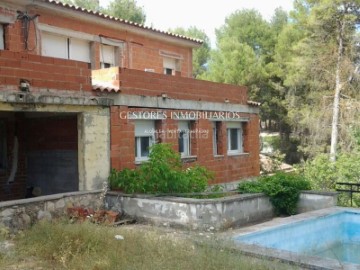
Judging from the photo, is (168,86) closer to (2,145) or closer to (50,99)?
(50,99)

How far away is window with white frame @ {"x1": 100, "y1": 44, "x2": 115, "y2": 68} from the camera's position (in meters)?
15.9

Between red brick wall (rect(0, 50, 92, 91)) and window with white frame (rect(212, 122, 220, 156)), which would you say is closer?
red brick wall (rect(0, 50, 92, 91))

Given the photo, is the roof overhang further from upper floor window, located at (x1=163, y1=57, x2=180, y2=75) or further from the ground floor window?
the ground floor window

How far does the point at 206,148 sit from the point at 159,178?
4727 mm

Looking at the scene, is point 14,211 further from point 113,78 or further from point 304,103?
point 304,103

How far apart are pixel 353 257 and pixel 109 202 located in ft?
19.2

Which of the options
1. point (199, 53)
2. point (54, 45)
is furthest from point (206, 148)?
point (199, 53)

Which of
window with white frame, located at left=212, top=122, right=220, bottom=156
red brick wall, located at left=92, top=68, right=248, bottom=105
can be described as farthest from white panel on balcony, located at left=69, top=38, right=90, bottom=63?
window with white frame, located at left=212, top=122, right=220, bottom=156

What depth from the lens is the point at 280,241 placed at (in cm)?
891

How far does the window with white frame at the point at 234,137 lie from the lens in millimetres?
16469

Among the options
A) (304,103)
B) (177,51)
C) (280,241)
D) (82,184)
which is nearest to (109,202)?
(82,184)

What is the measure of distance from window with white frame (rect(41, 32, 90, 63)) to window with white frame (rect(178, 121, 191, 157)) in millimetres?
4419

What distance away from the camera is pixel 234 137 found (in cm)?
1691

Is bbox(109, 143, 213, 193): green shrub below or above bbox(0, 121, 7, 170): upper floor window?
below
